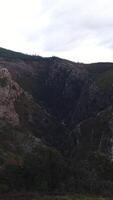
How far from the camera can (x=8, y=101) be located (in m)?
162

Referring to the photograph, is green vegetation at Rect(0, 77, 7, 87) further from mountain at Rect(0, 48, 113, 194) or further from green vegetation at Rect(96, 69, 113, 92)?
green vegetation at Rect(96, 69, 113, 92)

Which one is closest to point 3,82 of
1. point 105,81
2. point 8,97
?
point 8,97

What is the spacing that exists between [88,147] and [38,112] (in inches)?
1959

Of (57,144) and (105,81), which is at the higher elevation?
(105,81)

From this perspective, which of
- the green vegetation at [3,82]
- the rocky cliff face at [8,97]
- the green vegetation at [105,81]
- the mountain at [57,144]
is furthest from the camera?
the green vegetation at [105,81]

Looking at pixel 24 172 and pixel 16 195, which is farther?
pixel 24 172

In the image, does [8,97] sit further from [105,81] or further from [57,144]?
[105,81]

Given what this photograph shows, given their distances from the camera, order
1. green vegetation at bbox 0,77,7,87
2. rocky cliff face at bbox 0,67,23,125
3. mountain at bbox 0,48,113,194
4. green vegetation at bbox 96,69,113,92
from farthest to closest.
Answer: green vegetation at bbox 96,69,113,92
green vegetation at bbox 0,77,7,87
rocky cliff face at bbox 0,67,23,125
mountain at bbox 0,48,113,194

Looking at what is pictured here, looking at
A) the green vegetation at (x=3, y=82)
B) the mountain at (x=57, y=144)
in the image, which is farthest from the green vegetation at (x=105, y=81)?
the green vegetation at (x=3, y=82)

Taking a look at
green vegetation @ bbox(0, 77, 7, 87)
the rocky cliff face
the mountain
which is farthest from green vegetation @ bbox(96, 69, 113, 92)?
green vegetation @ bbox(0, 77, 7, 87)

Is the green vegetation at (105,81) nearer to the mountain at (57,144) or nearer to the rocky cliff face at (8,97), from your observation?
the mountain at (57,144)

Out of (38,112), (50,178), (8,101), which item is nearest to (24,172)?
(50,178)

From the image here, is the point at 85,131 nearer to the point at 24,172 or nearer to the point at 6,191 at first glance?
the point at 24,172

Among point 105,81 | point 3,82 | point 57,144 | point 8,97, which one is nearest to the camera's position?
point 57,144
